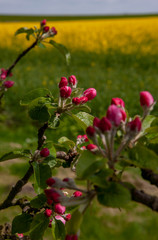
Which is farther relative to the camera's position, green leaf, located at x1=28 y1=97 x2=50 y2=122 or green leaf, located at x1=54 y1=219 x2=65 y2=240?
green leaf, located at x1=54 y1=219 x2=65 y2=240

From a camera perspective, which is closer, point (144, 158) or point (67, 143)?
point (144, 158)

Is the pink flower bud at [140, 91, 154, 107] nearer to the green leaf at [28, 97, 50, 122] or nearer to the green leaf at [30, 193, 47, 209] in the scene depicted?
the green leaf at [28, 97, 50, 122]

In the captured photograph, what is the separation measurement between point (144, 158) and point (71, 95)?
15.4 inches

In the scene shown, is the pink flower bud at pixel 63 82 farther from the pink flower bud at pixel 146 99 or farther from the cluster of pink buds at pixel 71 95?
the pink flower bud at pixel 146 99

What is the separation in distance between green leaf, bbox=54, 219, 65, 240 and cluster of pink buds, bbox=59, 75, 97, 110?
0.39m

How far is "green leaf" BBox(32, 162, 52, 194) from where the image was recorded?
88 centimetres

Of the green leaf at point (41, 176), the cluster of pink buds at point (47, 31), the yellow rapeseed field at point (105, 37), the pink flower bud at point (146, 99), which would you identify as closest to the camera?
the pink flower bud at point (146, 99)

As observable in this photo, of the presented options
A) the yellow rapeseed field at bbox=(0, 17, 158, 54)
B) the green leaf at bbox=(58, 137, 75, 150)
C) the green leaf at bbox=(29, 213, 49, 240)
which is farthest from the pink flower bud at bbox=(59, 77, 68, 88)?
the yellow rapeseed field at bbox=(0, 17, 158, 54)

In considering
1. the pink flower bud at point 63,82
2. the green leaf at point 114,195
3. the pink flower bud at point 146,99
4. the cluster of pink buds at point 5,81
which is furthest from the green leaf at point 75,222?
the cluster of pink buds at point 5,81

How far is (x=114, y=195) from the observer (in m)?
0.63

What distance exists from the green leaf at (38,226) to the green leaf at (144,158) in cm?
46

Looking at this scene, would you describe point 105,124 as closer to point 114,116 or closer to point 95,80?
point 114,116

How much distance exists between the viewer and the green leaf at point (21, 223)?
107 centimetres

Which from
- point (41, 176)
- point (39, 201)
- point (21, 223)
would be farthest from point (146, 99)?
point (21, 223)
